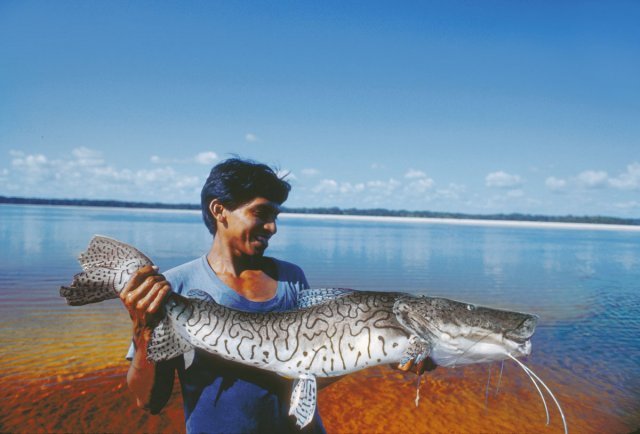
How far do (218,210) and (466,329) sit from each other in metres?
1.97

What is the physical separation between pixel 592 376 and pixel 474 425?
Answer: 14.4 feet

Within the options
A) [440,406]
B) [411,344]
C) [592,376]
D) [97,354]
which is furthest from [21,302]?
[592,376]

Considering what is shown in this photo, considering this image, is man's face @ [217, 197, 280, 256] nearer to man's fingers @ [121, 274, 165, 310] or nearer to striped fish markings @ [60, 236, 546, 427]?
striped fish markings @ [60, 236, 546, 427]

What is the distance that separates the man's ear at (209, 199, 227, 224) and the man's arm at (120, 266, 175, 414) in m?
0.67

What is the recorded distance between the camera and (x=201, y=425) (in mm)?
2756

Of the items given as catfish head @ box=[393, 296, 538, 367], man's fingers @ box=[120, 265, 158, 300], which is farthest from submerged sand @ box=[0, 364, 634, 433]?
man's fingers @ box=[120, 265, 158, 300]

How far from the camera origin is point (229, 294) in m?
3.07

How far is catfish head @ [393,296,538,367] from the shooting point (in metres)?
2.90

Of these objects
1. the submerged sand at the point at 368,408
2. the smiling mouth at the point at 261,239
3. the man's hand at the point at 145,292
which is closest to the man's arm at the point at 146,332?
the man's hand at the point at 145,292

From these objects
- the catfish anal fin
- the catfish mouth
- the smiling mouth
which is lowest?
the catfish anal fin

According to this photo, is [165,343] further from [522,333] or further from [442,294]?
[442,294]

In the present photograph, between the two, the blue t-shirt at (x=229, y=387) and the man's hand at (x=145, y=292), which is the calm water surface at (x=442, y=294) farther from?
the man's hand at (x=145, y=292)

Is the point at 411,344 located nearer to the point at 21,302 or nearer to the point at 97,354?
the point at 97,354

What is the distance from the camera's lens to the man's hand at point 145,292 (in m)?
2.67
